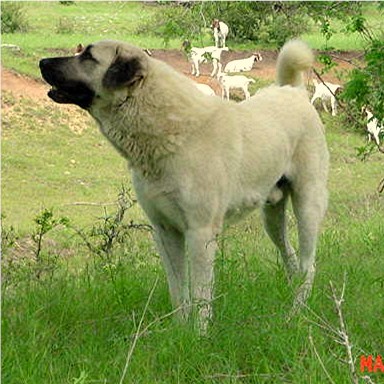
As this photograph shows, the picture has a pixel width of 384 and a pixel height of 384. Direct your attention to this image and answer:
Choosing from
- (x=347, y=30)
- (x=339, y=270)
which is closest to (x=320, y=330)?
(x=339, y=270)

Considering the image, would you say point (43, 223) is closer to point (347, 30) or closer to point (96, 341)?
point (96, 341)

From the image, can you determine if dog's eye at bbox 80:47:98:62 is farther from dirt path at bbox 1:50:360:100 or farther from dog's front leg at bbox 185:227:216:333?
dirt path at bbox 1:50:360:100

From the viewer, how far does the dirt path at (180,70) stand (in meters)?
20.2

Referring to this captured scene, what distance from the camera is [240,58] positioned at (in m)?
25.1

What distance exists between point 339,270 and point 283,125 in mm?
1016

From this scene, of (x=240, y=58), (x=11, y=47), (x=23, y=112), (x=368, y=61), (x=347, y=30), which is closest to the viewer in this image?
(x=368, y=61)

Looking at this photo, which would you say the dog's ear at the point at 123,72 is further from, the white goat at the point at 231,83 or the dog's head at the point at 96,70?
the white goat at the point at 231,83

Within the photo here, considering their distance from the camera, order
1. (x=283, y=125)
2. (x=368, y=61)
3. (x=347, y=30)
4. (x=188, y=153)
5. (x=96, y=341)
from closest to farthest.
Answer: (x=96, y=341)
(x=188, y=153)
(x=283, y=125)
(x=368, y=61)
(x=347, y=30)

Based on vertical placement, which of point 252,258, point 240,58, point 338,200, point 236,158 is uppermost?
point 236,158

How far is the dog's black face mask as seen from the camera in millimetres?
5102

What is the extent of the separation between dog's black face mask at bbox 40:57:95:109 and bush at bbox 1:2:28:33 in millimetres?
21865

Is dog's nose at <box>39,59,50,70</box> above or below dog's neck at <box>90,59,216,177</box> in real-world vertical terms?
above

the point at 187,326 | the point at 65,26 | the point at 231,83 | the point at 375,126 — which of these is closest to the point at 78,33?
the point at 65,26

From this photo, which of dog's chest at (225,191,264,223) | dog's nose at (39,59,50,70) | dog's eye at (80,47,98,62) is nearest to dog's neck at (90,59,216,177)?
dog's eye at (80,47,98,62)
